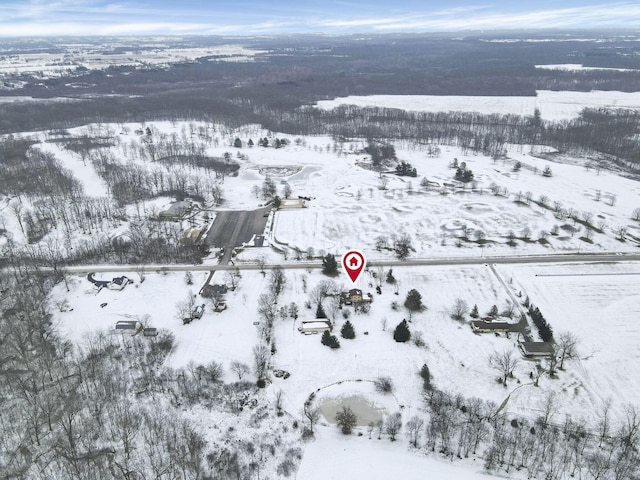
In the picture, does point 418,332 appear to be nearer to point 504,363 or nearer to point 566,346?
point 504,363

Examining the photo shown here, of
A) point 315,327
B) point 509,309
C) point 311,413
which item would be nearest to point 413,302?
point 509,309

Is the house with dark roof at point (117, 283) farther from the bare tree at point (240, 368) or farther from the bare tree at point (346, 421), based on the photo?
the bare tree at point (346, 421)

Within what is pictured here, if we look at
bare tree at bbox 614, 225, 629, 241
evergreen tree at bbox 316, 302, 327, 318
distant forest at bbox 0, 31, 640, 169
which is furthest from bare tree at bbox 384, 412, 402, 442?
distant forest at bbox 0, 31, 640, 169

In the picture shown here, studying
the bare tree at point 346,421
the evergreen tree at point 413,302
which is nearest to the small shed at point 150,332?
the bare tree at point 346,421

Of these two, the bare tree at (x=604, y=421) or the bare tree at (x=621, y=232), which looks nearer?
the bare tree at (x=604, y=421)

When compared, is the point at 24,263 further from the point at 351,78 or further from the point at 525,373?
the point at 351,78

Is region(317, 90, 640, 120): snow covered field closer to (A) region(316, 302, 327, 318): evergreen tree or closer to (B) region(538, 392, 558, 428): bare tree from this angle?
(A) region(316, 302, 327, 318): evergreen tree
